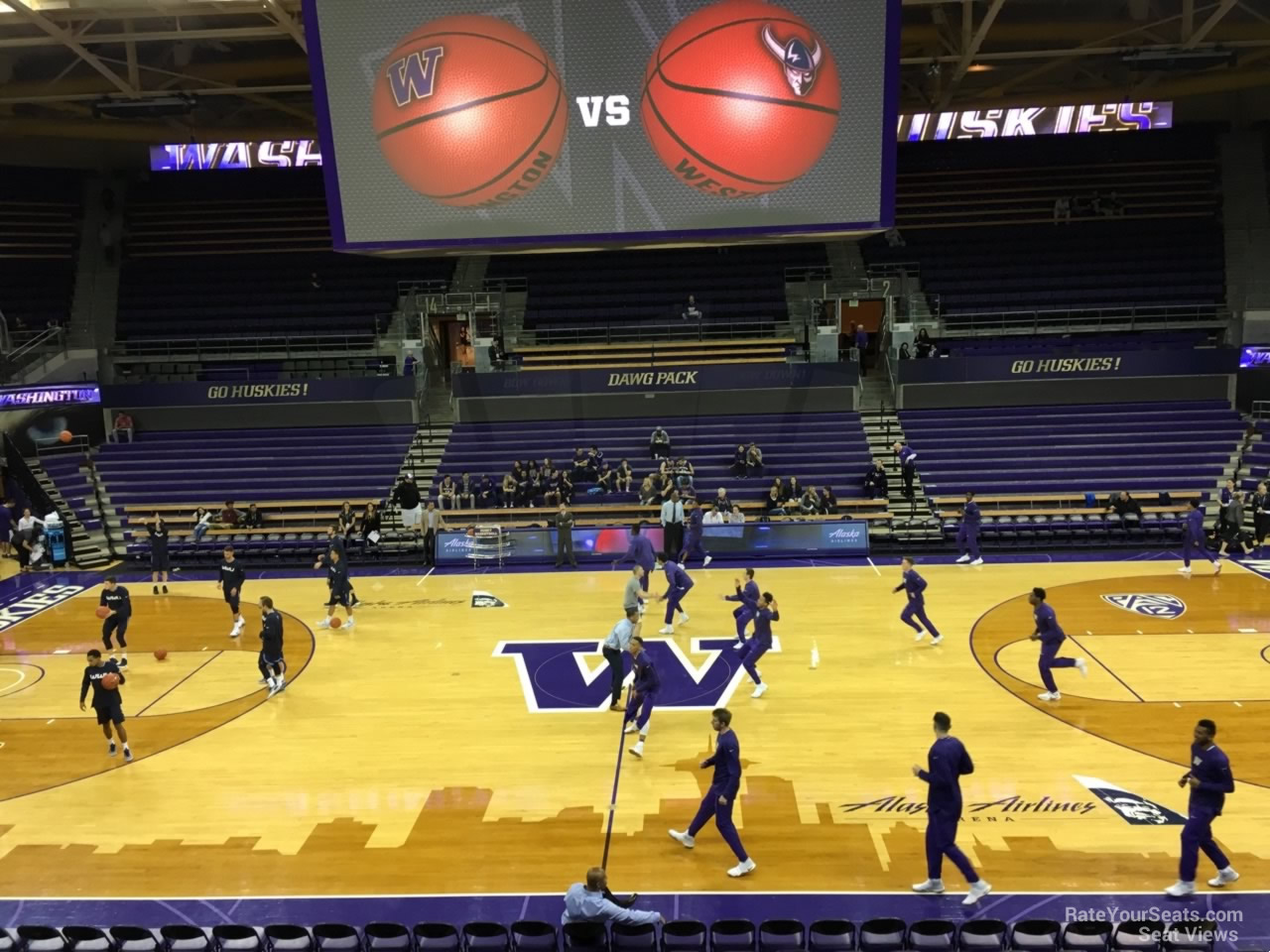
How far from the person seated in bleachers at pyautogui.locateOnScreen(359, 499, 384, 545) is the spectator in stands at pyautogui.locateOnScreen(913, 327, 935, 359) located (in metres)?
15.0

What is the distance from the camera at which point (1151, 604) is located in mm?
17125

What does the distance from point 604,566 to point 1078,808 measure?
12.9 m

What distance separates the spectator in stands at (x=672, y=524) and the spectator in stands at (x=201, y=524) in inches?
436

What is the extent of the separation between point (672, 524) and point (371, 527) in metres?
7.29

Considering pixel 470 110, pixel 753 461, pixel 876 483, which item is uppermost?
pixel 470 110

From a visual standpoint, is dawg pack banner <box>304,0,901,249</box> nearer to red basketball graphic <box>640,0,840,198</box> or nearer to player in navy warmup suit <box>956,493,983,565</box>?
red basketball graphic <box>640,0,840,198</box>

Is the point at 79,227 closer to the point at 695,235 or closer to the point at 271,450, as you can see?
the point at 271,450

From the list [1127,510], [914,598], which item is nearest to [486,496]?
[914,598]

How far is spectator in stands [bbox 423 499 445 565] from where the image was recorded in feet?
74.0

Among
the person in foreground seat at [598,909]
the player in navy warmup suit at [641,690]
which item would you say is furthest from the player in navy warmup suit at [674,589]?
the person in foreground seat at [598,909]

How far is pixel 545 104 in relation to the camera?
14.0 metres

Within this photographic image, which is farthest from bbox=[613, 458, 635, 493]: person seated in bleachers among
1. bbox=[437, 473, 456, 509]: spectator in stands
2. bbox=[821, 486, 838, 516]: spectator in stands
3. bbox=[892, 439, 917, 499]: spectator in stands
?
bbox=[892, 439, 917, 499]: spectator in stands

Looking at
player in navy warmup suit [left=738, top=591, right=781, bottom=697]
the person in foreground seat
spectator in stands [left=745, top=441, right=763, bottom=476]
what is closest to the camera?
the person in foreground seat

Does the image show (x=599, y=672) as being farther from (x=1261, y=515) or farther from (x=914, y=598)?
(x=1261, y=515)
